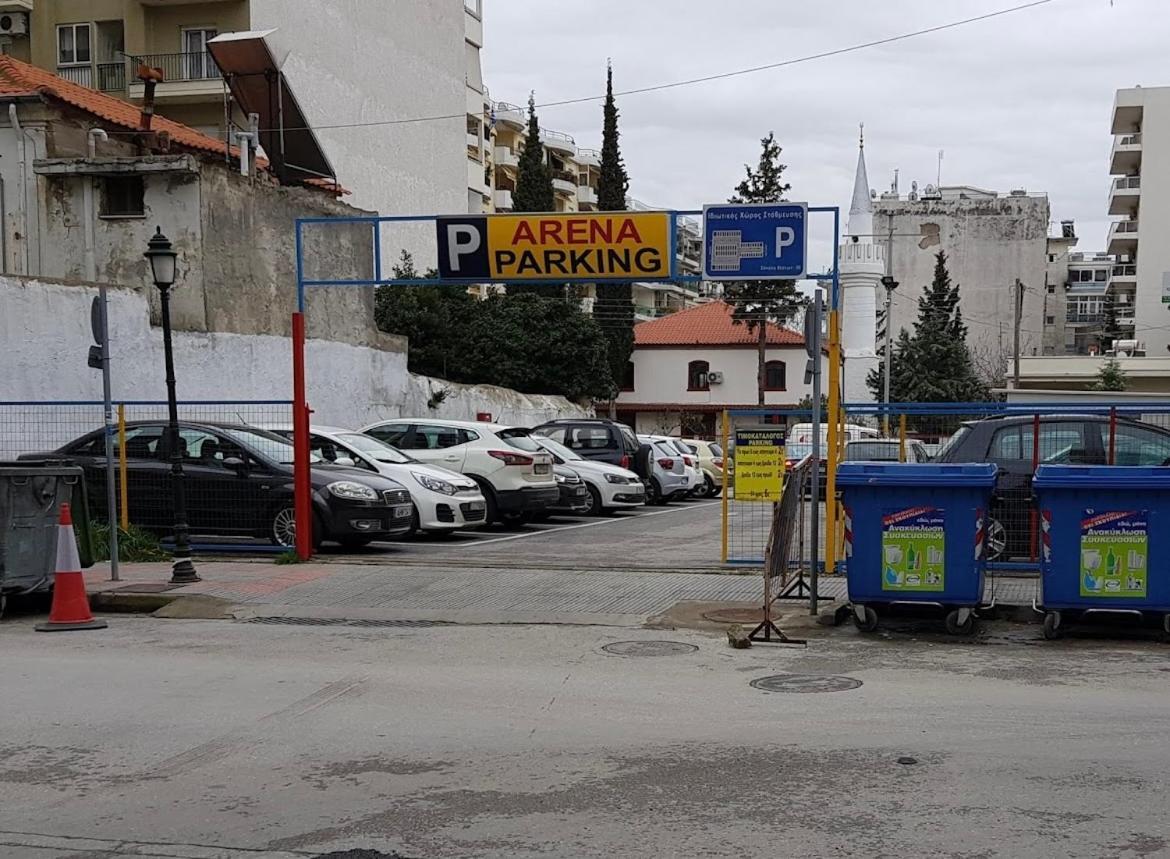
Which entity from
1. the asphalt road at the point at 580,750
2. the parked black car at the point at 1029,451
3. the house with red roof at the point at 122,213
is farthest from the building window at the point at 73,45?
the parked black car at the point at 1029,451

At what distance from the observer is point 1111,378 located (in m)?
42.4

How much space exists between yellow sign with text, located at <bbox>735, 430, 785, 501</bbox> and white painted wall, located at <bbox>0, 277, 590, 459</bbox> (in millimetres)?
6578

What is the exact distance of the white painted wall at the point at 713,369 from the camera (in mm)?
65625

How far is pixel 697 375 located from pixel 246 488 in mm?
53487

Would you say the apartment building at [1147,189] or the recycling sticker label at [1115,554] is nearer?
the recycling sticker label at [1115,554]

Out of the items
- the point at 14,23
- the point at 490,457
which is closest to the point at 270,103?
the point at 490,457

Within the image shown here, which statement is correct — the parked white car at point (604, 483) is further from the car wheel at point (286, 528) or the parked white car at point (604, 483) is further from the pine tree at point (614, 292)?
the pine tree at point (614, 292)

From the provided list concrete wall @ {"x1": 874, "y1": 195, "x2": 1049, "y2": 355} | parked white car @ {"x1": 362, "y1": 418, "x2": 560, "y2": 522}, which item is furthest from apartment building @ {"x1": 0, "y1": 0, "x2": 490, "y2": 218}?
concrete wall @ {"x1": 874, "y1": 195, "x2": 1049, "y2": 355}

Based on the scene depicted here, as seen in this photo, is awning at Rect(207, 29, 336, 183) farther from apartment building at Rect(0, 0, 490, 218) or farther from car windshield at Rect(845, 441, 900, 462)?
car windshield at Rect(845, 441, 900, 462)

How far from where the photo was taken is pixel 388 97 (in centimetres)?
4788

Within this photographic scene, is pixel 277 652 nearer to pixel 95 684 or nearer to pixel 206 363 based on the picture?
pixel 95 684

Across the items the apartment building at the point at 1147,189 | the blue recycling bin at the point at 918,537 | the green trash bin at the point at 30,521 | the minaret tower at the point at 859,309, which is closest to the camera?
the blue recycling bin at the point at 918,537

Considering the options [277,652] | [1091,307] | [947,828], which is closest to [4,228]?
[277,652]

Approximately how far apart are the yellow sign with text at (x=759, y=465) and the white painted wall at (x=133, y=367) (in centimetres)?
658
